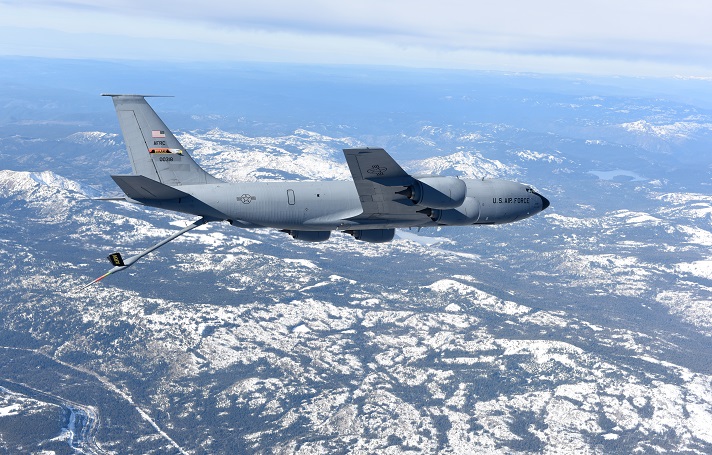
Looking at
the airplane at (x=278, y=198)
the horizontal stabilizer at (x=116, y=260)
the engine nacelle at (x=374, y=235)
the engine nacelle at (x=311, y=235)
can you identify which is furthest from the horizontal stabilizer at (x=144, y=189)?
the engine nacelle at (x=374, y=235)

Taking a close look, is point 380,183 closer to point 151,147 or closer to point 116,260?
point 116,260

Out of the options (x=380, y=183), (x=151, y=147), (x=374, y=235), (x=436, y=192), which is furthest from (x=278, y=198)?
(x=436, y=192)

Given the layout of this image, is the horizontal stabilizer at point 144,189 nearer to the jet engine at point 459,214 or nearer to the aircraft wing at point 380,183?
the aircraft wing at point 380,183

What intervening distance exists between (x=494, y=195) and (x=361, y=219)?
12.6 meters

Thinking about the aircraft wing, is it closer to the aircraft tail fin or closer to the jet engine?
the jet engine

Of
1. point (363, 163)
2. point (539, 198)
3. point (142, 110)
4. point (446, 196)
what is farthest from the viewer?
point (539, 198)

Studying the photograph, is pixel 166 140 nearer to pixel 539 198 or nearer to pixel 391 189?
pixel 391 189

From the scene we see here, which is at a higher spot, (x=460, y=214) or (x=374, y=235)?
(x=460, y=214)

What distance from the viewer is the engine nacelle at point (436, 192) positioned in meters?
39.4

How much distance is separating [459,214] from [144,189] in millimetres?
24858

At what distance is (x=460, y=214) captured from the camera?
149 feet

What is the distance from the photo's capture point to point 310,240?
4794cm

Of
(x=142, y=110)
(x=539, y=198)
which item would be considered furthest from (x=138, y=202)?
(x=539, y=198)

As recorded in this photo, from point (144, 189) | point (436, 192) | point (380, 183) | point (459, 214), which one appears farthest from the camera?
point (459, 214)
